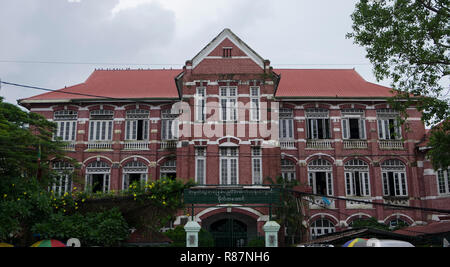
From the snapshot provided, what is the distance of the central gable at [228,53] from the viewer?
974 inches

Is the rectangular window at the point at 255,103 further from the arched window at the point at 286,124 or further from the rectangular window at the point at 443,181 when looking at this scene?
the rectangular window at the point at 443,181

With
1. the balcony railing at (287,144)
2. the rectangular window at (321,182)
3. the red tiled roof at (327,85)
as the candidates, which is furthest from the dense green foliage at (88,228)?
the red tiled roof at (327,85)

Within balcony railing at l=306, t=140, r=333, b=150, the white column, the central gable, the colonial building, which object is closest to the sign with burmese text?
the white column

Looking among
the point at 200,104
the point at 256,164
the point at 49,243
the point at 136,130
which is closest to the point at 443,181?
the point at 256,164

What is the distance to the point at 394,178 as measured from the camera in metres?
27.0

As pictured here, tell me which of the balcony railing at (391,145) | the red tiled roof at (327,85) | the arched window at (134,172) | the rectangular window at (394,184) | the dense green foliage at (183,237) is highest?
the red tiled roof at (327,85)

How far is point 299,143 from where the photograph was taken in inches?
1067

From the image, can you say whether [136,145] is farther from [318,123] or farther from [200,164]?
[318,123]

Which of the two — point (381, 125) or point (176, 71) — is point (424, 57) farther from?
point (176, 71)

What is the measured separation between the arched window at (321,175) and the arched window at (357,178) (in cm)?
109

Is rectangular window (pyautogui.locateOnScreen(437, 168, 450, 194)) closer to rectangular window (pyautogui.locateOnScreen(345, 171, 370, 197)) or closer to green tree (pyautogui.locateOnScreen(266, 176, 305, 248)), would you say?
rectangular window (pyautogui.locateOnScreen(345, 171, 370, 197))

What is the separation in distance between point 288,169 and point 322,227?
4.29m
